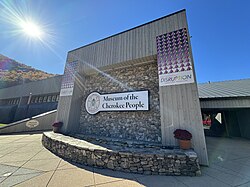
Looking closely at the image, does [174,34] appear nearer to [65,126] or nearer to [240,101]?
[240,101]

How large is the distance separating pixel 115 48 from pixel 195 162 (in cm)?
651

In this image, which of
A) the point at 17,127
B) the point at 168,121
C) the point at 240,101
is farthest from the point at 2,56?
the point at 240,101

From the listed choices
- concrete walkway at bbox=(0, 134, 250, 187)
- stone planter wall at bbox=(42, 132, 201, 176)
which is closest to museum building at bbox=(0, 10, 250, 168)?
concrete walkway at bbox=(0, 134, 250, 187)

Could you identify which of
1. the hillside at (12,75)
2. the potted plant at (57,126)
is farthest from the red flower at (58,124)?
the hillside at (12,75)

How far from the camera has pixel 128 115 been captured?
5.91 m

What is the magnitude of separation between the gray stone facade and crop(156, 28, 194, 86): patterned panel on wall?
836 millimetres

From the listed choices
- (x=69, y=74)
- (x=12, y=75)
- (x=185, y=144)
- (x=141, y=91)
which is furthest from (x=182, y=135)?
(x=12, y=75)

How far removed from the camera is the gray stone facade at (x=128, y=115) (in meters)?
5.31

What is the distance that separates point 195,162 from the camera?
309cm

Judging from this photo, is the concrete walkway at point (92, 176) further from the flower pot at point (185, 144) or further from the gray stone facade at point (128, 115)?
the gray stone facade at point (128, 115)

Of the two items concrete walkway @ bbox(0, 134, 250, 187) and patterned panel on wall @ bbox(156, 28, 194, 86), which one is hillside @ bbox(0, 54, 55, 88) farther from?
patterned panel on wall @ bbox(156, 28, 194, 86)

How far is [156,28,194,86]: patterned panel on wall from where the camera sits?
4.50 metres

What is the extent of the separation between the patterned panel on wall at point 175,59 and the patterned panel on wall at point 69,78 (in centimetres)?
607

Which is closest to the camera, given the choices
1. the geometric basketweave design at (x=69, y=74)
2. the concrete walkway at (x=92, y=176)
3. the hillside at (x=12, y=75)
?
the concrete walkway at (x=92, y=176)
